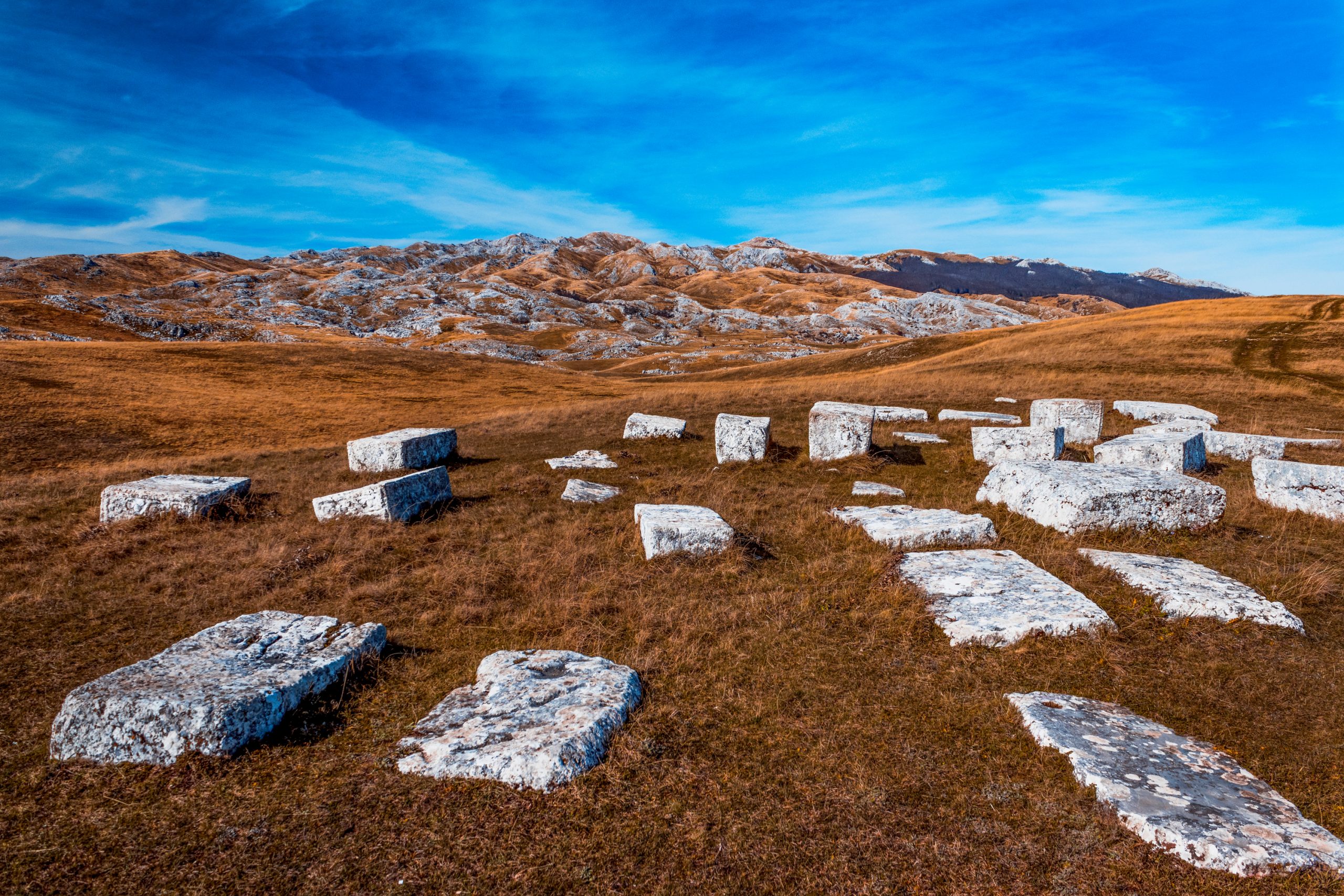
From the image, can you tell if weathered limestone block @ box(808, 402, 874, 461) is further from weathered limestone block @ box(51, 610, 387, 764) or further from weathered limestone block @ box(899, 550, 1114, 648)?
weathered limestone block @ box(51, 610, 387, 764)

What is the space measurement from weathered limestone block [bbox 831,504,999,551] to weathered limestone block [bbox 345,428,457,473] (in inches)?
441

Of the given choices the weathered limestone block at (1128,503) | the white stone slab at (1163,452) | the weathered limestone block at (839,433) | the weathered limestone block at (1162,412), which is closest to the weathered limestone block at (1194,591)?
the weathered limestone block at (1128,503)

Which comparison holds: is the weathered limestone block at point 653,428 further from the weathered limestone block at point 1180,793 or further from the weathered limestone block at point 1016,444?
the weathered limestone block at point 1180,793

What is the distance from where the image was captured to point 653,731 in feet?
16.1

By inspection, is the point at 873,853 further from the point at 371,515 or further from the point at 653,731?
the point at 371,515

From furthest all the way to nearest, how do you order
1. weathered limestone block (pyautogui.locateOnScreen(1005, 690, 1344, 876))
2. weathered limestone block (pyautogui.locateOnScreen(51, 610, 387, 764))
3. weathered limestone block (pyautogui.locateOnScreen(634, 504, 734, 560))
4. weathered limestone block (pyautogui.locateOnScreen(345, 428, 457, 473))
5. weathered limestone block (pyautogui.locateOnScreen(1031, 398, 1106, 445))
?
weathered limestone block (pyautogui.locateOnScreen(1031, 398, 1106, 445))
weathered limestone block (pyautogui.locateOnScreen(345, 428, 457, 473))
weathered limestone block (pyautogui.locateOnScreen(634, 504, 734, 560))
weathered limestone block (pyautogui.locateOnScreen(51, 610, 387, 764))
weathered limestone block (pyautogui.locateOnScreen(1005, 690, 1344, 876))

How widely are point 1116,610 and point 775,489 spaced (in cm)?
678

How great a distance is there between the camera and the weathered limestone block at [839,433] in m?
14.9

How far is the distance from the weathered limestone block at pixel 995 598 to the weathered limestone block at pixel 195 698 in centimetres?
638

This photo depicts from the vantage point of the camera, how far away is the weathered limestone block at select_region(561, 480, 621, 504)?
40.4 ft

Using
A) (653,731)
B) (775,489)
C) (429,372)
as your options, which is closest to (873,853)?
(653,731)

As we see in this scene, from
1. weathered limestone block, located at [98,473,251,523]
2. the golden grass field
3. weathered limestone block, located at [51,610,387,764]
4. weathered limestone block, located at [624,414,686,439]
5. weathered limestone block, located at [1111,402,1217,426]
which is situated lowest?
the golden grass field

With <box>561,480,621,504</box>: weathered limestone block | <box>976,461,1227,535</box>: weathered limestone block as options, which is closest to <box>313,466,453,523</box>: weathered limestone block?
<box>561,480,621,504</box>: weathered limestone block

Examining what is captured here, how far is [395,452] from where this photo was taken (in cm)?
1518
